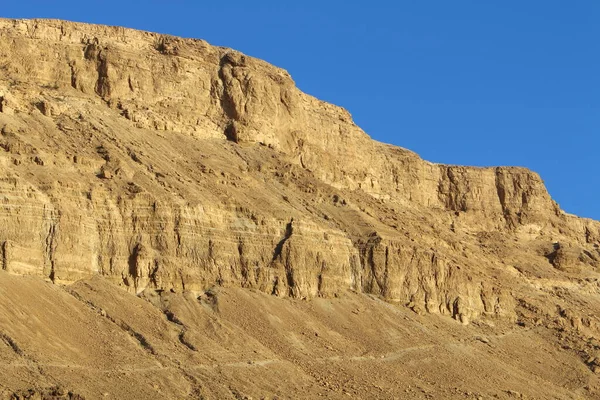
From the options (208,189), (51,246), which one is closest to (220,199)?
(208,189)

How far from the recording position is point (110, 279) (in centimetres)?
6669

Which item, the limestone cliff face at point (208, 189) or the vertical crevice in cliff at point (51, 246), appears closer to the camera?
the vertical crevice in cliff at point (51, 246)

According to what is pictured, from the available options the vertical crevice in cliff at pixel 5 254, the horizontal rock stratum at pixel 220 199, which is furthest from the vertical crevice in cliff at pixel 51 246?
the vertical crevice in cliff at pixel 5 254

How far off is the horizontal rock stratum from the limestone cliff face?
0.10 meters

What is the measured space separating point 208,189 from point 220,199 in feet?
4.11

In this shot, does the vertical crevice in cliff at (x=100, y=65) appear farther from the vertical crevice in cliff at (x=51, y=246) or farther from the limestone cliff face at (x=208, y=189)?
the vertical crevice in cliff at (x=51, y=246)

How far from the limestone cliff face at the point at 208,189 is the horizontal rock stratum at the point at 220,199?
10 centimetres

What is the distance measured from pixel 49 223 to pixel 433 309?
76.7ft

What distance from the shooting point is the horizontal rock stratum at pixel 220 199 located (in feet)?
221

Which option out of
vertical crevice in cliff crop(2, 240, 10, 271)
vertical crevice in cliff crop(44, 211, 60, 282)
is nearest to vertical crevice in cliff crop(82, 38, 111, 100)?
vertical crevice in cliff crop(44, 211, 60, 282)

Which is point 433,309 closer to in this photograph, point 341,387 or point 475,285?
point 475,285

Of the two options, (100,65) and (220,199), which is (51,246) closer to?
(220,199)

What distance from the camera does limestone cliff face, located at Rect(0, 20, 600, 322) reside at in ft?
222

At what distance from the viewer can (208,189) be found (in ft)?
247
